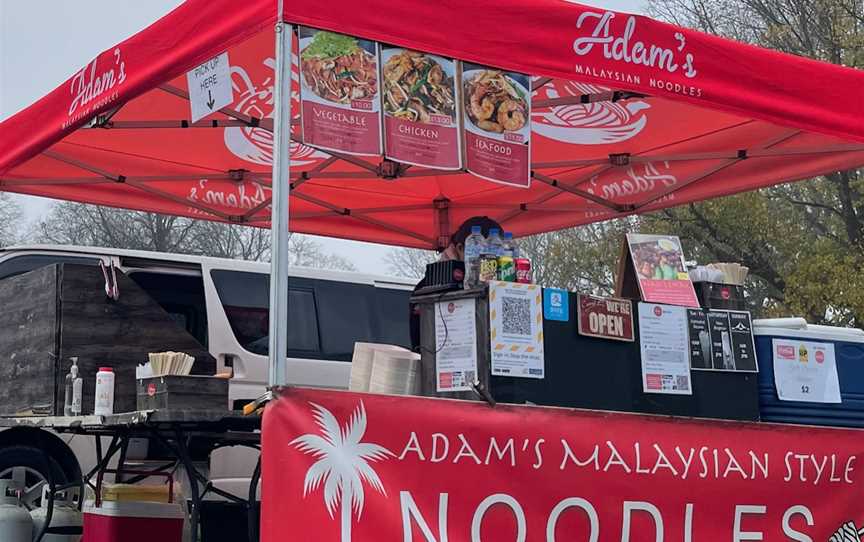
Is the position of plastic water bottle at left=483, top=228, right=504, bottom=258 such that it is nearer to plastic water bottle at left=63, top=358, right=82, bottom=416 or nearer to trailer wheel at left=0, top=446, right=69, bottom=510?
plastic water bottle at left=63, top=358, right=82, bottom=416

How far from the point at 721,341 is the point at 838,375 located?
84 cm

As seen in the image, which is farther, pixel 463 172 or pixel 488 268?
pixel 463 172

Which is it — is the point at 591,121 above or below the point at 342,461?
above

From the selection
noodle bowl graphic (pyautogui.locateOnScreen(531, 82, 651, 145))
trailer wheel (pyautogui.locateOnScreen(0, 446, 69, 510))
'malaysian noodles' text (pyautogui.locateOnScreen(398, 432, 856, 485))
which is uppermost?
noodle bowl graphic (pyautogui.locateOnScreen(531, 82, 651, 145))

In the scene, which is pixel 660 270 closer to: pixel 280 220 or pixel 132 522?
pixel 280 220

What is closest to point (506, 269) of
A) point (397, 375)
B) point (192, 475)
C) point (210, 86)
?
point (397, 375)

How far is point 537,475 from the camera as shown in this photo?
153 inches

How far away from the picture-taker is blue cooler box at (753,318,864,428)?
194 inches

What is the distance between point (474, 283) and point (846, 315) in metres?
17.8

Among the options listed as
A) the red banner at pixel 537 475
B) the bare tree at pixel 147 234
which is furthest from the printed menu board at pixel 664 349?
the bare tree at pixel 147 234

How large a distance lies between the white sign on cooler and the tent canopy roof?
174mm

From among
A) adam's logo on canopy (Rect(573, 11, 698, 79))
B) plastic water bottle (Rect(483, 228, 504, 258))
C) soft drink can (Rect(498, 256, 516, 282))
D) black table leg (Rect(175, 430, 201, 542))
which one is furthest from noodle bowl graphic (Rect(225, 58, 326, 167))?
adam's logo on canopy (Rect(573, 11, 698, 79))

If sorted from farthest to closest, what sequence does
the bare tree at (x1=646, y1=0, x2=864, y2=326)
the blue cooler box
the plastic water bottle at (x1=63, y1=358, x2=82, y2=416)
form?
the bare tree at (x1=646, y1=0, x2=864, y2=326) < the plastic water bottle at (x1=63, y1=358, x2=82, y2=416) < the blue cooler box

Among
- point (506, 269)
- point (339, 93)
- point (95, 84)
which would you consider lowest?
point (506, 269)
